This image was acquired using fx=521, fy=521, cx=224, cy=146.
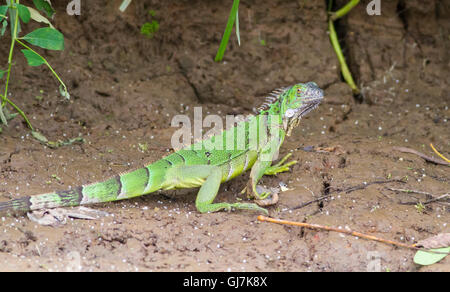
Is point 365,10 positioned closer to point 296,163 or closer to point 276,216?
point 296,163

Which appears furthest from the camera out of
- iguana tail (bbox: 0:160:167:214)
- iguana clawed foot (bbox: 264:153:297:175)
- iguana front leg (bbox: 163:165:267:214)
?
iguana clawed foot (bbox: 264:153:297:175)

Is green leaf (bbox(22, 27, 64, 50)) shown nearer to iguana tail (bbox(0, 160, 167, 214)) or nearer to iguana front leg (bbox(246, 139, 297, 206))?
iguana tail (bbox(0, 160, 167, 214))

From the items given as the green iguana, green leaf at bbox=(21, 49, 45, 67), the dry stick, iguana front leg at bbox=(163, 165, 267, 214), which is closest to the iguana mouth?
the green iguana

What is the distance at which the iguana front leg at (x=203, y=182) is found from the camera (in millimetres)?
4496

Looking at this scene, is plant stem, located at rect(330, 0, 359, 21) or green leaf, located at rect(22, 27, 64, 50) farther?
plant stem, located at rect(330, 0, 359, 21)

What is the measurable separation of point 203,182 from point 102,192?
2.95 feet

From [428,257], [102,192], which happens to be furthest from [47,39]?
[428,257]

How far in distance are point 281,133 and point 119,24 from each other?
101 inches

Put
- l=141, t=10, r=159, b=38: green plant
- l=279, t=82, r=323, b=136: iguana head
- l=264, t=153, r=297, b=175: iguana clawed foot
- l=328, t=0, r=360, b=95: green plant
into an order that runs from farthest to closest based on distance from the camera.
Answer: l=328, t=0, r=360, b=95: green plant
l=141, t=10, r=159, b=38: green plant
l=264, t=153, r=297, b=175: iguana clawed foot
l=279, t=82, r=323, b=136: iguana head

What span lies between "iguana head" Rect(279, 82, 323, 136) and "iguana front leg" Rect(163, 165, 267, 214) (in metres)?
0.90

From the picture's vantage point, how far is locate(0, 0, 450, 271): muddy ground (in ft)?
12.7

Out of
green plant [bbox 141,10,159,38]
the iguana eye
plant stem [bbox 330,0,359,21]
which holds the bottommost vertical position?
the iguana eye

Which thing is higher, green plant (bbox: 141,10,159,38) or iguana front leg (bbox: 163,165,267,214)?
green plant (bbox: 141,10,159,38)
